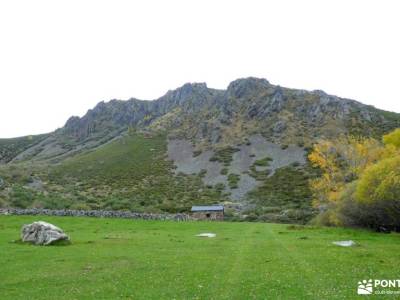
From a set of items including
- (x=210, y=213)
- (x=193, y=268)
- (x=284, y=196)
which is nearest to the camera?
(x=193, y=268)

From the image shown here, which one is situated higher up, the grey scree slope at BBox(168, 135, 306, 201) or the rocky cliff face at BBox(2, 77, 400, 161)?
the rocky cliff face at BBox(2, 77, 400, 161)

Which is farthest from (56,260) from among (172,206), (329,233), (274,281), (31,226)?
(172,206)

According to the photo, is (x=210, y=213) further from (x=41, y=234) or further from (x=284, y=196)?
(x=41, y=234)

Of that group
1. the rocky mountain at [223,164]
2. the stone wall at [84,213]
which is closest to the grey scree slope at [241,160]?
the rocky mountain at [223,164]

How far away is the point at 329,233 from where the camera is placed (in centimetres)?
4456

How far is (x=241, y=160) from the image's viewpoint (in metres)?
143

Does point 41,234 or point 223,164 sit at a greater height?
point 223,164

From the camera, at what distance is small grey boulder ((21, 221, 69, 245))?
112 feet

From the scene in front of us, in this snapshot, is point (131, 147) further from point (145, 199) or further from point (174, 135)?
point (145, 199)

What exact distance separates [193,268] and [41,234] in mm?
16864

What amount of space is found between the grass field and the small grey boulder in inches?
45.9

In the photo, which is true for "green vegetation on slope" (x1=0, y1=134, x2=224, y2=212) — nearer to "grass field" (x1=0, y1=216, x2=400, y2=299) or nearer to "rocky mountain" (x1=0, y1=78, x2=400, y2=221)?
"rocky mountain" (x1=0, y1=78, x2=400, y2=221)

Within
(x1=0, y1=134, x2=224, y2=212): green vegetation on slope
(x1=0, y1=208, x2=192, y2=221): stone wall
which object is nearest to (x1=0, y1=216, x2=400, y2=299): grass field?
(x1=0, y1=208, x2=192, y2=221): stone wall

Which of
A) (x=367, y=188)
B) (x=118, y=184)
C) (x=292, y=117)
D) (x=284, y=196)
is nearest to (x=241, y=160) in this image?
(x=284, y=196)
